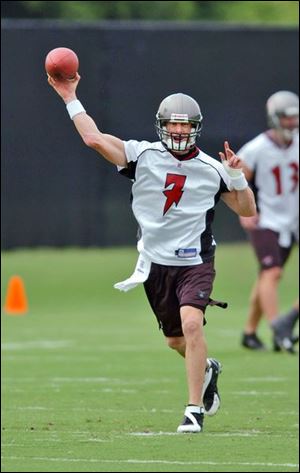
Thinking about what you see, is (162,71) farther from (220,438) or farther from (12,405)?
(220,438)

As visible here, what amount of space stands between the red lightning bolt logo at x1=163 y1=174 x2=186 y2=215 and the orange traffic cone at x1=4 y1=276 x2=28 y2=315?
9.06 meters

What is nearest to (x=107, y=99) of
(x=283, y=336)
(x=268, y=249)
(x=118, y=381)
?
(x=268, y=249)

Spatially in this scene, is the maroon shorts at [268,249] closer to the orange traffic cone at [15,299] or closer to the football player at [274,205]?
the football player at [274,205]

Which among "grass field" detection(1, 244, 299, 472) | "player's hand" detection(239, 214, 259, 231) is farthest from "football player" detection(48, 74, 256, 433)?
"player's hand" detection(239, 214, 259, 231)

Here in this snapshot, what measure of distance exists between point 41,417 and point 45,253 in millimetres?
8278

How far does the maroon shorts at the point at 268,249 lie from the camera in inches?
547

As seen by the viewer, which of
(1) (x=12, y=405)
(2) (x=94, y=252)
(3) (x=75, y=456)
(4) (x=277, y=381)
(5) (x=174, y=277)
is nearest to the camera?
(5) (x=174, y=277)

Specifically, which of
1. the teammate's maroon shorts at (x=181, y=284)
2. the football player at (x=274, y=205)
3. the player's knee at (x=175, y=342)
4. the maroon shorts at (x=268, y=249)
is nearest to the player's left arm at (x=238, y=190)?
the teammate's maroon shorts at (x=181, y=284)

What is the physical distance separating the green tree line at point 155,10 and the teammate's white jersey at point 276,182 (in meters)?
5.07

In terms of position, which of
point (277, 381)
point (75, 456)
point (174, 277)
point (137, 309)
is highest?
point (174, 277)

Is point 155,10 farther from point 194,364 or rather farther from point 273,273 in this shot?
point 194,364

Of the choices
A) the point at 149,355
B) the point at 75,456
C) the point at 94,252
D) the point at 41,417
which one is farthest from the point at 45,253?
the point at 75,456

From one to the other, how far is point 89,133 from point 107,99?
10.4 metres

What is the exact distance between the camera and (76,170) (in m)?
18.0
